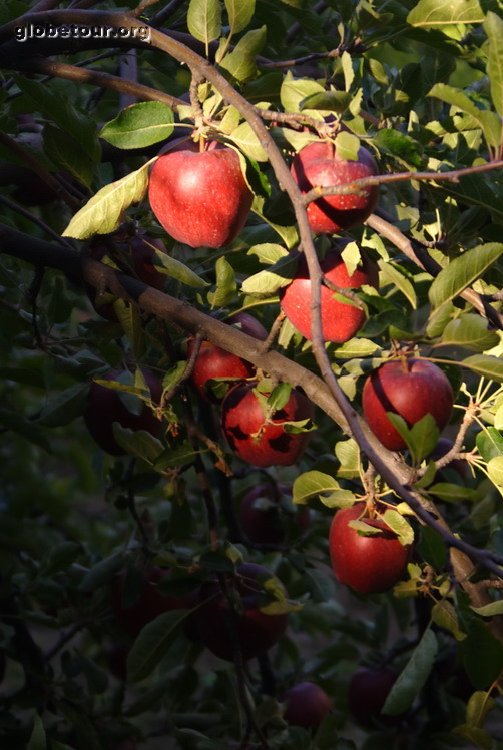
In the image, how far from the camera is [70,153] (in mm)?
1114

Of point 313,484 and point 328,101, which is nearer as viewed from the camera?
Answer: point 328,101

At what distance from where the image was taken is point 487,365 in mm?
896

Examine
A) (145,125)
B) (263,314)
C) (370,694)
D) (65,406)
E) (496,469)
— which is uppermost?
(145,125)

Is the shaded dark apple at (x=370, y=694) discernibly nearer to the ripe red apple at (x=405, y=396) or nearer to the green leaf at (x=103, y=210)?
the ripe red apple at (x=405, y=396)

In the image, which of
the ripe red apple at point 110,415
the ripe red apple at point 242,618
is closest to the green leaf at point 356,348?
the ripe red apple at point 110,415

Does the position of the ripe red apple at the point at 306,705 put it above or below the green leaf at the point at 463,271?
below

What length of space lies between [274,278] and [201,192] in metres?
0.11

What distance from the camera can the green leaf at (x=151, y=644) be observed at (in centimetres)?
136

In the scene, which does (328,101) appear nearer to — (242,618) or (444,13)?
(444,13)

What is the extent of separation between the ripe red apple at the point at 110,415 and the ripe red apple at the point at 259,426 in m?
0.17

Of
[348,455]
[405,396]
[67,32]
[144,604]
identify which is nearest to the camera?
[405,396]

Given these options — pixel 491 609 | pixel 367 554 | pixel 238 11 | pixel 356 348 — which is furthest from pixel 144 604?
pixel 238 11

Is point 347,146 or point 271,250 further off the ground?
point 347,146

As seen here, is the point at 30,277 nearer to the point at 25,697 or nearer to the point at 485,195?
the point at 25,697
